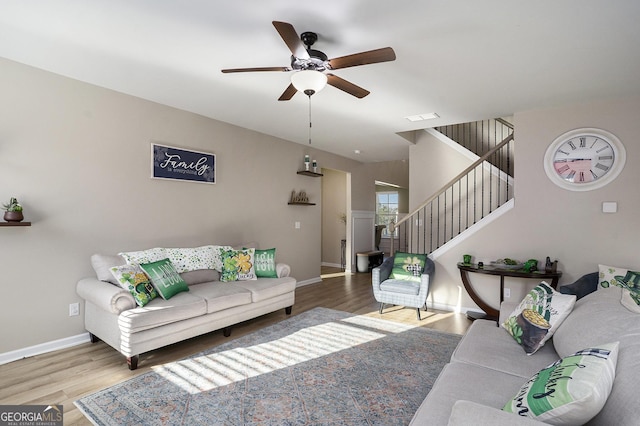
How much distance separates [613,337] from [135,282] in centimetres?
330

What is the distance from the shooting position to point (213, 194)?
176 inches

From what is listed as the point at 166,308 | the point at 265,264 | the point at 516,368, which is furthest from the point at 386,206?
the point at 516,368

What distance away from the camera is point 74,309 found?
3.23 meters

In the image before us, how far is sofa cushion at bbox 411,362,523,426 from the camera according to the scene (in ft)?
4.54

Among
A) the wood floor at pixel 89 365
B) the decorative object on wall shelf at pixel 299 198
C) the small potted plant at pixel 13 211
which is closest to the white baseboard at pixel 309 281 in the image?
the wood floor at pixel 89 365

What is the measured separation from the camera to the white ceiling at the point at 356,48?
82.4 inches

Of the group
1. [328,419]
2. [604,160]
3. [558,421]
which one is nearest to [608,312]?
[558,421]

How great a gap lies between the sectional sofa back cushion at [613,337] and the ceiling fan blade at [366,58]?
1861 mm

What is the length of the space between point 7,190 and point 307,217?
4136mm

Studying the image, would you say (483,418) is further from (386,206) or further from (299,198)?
(386,206)

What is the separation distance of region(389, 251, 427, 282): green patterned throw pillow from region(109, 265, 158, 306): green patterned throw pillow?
3.00m

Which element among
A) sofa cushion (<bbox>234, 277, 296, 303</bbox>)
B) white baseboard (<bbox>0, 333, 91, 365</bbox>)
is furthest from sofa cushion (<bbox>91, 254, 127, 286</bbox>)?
Result: sofa cushion (<bbox>234, 277, 296, 303</bbox>)

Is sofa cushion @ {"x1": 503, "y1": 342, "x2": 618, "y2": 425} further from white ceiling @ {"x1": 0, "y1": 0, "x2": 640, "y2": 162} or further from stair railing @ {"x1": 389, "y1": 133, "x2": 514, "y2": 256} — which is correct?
stair railing @ {"x1": 389, "y1": 133, "x2": 514, "y2": 256}

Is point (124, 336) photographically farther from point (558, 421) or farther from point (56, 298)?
point (558, 421)
